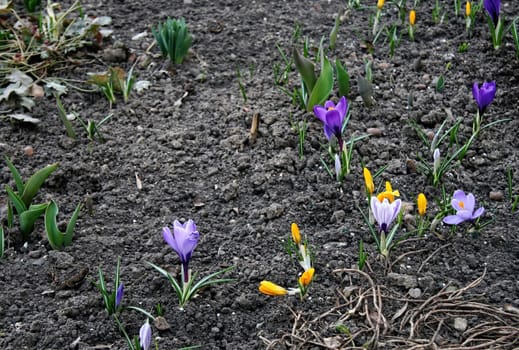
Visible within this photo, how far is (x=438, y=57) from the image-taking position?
3174 mm

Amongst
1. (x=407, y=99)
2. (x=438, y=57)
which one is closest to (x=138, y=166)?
(x=407, y=99)

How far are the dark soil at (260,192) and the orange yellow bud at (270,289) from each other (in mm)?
79

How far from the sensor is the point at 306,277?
2074 millimetres

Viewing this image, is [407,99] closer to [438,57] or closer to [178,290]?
[438,57]

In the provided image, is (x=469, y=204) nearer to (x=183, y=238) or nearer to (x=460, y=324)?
(x=460, y=324)

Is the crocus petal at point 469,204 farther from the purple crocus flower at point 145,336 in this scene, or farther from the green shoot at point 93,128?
the green shoot at point 93,128

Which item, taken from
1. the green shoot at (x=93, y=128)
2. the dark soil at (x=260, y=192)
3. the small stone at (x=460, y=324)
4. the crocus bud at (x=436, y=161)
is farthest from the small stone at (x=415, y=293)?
the green shoot at (x=93, y=128)

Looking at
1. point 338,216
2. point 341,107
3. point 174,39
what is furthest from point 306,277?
point 174,39

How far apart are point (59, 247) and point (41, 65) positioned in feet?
3.85

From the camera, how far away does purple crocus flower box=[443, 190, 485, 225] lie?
2.24 metres

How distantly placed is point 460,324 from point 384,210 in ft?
1.27

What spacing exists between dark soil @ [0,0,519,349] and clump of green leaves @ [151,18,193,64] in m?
0.08

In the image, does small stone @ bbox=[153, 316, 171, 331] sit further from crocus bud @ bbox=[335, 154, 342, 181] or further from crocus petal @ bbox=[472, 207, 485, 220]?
crocus petal @ bbox=[472, 207, 485, 220]

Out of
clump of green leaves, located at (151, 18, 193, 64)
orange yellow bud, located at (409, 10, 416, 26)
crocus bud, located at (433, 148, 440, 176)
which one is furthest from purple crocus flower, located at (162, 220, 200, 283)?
orange yellow bud, located at (409, 10, 416, 26)
